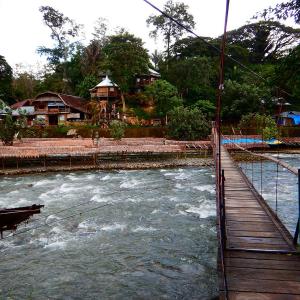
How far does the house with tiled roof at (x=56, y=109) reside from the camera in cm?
3391

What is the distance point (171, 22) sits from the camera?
39.3 meters

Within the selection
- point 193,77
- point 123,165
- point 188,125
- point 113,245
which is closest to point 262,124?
point 188,125

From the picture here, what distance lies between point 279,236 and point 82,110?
103 ft

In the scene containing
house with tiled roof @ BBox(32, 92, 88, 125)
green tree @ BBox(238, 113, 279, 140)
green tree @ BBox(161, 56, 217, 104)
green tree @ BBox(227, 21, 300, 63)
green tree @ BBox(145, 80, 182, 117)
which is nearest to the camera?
green tree @ BBox(238, 113, 279, 140)

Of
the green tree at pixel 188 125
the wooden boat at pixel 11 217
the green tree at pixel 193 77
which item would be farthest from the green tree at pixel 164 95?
the wooden boat at pixel 11 217

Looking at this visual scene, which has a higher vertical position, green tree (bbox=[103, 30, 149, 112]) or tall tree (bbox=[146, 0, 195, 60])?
tall tree (bbox=[146, 0, 195, 60])

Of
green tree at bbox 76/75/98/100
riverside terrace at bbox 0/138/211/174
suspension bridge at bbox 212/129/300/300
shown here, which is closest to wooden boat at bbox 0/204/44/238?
suspension bridge at bbox 212/129/300/300

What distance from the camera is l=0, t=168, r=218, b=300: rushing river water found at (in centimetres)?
723

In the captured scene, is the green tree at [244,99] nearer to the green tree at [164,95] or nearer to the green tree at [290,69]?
the green tree at [164,95]

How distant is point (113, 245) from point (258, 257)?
5948 mm

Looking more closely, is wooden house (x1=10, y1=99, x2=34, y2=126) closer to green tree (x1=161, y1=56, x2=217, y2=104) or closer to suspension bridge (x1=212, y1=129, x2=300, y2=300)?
green tree (x1=161, y1=56, x2=217, y2=104)

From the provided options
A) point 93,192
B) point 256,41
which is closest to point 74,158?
point 93,192

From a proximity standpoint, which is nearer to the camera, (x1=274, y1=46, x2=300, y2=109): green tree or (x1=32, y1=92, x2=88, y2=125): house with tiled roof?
(x1=274, y1=46, x2=300, y2=109): green tree

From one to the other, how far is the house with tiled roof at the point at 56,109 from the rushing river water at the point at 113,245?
1831cm
